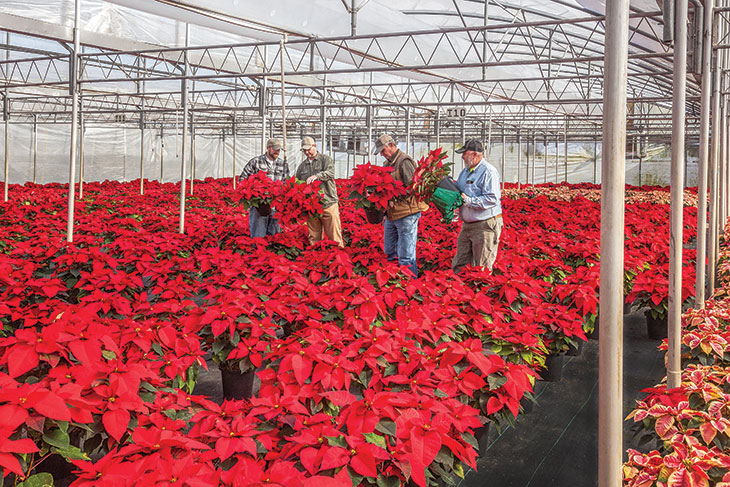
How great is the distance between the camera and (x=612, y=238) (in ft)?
5.77

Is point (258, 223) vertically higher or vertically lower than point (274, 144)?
lower

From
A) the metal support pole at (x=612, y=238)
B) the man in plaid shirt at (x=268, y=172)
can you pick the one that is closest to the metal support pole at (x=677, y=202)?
the metal support pole at (x=612, y=238)

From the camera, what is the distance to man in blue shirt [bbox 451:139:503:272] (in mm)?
5527

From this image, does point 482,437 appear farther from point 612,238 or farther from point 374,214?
point 374,214

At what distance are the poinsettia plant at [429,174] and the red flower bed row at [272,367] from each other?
0.98m

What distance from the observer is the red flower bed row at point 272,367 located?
2023mm

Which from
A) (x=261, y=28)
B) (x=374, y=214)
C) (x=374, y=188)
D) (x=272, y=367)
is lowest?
(x=272, y=367)

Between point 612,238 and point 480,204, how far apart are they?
3779mm

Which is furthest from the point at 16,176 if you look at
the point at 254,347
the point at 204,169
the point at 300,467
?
the point at 300,467

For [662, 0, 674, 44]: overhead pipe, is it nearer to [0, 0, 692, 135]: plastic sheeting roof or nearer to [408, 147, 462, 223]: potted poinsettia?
[408, 147, 462, 223]: potted poinsettia

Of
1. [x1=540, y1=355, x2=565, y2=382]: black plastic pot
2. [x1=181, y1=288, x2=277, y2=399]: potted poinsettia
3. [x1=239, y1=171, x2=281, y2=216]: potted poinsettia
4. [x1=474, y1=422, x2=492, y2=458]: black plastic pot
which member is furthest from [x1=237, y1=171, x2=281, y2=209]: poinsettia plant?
[x1=474, y1=422, x2=492, y2=458]: black plastic pot

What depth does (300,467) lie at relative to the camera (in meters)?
2.15

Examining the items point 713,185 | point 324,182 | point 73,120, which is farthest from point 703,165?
point 73,120

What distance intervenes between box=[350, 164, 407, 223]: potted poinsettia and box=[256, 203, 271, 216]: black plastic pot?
3.85ft
